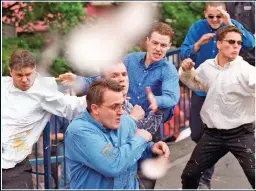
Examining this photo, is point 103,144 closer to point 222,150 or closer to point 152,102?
point 152,102

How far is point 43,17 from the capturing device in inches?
341

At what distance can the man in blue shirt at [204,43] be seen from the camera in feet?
18.5

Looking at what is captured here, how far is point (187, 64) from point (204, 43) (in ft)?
1.76

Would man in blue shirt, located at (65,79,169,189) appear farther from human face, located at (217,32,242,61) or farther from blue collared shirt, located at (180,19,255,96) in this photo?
blue collared shirt, located at (180,19,255,96)

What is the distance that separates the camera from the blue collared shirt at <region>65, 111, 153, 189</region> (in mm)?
3412

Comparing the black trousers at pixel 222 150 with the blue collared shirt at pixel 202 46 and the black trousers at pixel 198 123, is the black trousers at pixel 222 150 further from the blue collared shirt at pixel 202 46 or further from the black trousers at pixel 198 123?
the blue collared shirt at pixel 202 46

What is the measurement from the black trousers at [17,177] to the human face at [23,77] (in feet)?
2.06

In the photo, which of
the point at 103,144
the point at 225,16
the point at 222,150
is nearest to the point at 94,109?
the point at 103,144

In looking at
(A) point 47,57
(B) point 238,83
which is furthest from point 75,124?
(A) point 47,57

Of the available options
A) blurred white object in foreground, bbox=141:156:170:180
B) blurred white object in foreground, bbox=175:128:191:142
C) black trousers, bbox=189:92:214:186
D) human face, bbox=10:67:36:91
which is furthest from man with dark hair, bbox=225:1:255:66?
human face, bbox=10:67:36:91

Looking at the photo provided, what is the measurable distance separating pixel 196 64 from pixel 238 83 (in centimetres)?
98

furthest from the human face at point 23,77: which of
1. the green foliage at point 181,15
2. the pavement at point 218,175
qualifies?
the green foliage at point 181,15

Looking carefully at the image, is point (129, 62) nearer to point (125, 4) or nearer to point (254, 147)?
point (254, 147)

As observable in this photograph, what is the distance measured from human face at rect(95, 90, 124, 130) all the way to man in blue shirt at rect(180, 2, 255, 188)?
2224 millimetres
